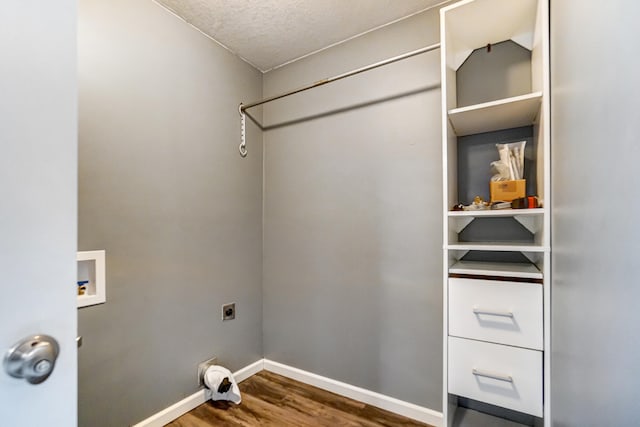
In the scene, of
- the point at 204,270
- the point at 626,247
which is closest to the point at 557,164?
the point at 626,247

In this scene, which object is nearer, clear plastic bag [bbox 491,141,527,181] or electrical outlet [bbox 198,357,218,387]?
clear plastic bag [bbox 491,141,527,181]

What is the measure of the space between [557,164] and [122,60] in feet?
6.41

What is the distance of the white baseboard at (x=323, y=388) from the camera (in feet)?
5.05

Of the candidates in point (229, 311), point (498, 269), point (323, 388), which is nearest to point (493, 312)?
point (498, 269)

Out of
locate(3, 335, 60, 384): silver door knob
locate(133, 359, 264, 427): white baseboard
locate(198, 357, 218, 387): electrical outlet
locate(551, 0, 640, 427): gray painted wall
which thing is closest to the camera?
locate(3, 335, 60, 384): silver door knob

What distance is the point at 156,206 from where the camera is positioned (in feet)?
5.05

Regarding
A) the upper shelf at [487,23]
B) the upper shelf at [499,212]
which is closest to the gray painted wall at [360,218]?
the upper shelf at [487,23]

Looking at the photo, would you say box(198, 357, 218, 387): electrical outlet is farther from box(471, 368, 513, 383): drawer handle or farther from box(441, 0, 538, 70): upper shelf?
box(441, 0, 538, 70): upper shelf

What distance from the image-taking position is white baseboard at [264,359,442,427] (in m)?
1.57

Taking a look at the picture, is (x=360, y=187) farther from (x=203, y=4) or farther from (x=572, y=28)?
(x=203, y=4)

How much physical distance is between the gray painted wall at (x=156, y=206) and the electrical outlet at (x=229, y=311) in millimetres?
51

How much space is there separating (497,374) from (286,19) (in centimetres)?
208

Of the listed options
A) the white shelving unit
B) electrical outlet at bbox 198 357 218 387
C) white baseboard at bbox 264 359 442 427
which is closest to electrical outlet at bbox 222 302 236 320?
electrical outlet at bbox 198 357 218 387

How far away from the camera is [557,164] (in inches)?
39.9
